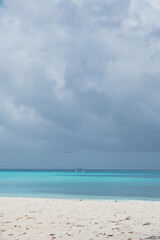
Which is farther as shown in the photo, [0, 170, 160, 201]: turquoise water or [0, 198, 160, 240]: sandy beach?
[0, 170, 160, 201]: turquoise water

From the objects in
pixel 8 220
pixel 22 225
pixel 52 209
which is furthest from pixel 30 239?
pixel 52 209

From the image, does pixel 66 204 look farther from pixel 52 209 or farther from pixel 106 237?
pixel 106 237

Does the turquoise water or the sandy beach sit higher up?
the turquoise water

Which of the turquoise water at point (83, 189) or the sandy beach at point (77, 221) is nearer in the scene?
the sandy beach at point (77, 221)

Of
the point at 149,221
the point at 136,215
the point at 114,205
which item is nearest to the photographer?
the point at 149,221

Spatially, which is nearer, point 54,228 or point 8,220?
point 54,228

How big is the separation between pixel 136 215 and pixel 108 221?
1.79 m

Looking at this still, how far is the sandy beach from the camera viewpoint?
10.2 metres

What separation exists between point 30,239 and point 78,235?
1520mm

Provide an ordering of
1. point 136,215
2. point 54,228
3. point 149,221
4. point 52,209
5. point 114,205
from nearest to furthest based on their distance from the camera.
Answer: point 54,228
point 149,221
point 136,215
point 52,209
point 114,205

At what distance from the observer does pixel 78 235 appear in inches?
402

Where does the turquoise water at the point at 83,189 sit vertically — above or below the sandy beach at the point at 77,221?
above

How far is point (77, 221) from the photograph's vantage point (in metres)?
12.8

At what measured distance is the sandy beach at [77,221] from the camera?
1020 cm
